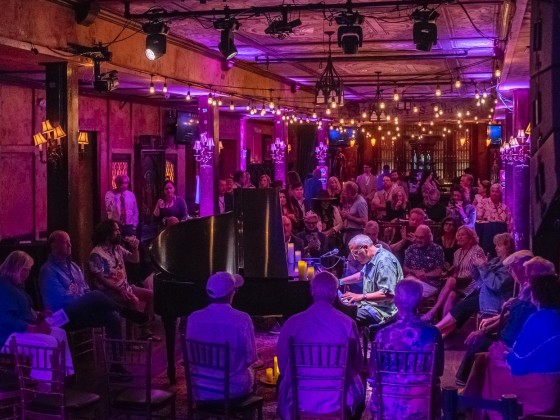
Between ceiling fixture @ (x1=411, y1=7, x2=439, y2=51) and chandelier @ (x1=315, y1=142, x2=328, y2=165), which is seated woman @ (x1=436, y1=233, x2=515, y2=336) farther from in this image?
chandelier @ (x1=315, y1=142, x2=328, y2=165)

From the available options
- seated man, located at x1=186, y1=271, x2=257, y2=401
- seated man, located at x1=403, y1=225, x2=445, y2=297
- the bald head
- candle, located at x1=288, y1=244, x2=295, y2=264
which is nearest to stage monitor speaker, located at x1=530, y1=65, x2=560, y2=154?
seated man, located at x1=186, y1=271, x2=257, y2=401

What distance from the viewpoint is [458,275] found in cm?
789

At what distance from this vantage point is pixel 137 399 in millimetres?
4586

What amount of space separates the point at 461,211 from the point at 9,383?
8176mm

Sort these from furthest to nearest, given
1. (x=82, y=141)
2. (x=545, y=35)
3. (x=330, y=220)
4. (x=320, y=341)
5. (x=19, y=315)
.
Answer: (x=82, y=141)
(x=330, y=220)
(x=19, y=315)
(x=320, y=341)
(x=545, y=35)

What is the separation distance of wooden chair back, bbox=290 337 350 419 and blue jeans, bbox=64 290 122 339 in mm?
2738

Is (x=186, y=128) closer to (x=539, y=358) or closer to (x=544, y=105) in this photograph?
(x=539, y=358)

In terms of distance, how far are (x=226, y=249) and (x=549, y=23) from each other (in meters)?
4.84

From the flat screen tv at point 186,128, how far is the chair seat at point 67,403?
11230mm

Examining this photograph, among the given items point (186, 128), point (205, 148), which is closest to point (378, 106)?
point (186, 128)

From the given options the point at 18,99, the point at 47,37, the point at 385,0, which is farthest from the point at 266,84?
the point at 47,37

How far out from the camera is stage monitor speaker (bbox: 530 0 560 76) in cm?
293

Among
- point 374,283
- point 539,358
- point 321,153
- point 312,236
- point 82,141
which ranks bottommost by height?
point 539,358

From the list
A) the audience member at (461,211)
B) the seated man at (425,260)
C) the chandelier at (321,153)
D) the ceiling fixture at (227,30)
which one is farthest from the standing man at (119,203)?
the chandelier at (321,153)
